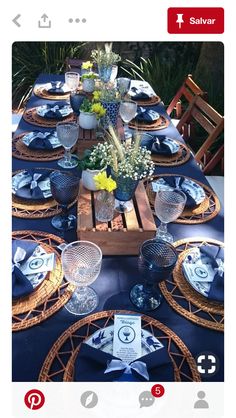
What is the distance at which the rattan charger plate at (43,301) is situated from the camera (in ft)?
2.48

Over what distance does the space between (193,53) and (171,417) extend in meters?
3.17

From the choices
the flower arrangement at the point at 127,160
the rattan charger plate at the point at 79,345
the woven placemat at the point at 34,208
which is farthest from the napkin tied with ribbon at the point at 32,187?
the rattan charger plate at the point at 79,345

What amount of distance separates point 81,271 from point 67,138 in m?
0.56

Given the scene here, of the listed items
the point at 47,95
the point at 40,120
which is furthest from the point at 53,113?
the point at 47,95

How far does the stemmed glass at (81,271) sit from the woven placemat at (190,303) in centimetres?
16

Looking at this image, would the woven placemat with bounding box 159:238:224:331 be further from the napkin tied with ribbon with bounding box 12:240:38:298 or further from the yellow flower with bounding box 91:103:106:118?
the yellow flower with bounding box 91:103:106:118

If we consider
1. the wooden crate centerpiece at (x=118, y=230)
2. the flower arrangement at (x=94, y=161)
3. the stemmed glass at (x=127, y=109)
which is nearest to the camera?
the wooden crate centerpiece at (x=118, y=230)

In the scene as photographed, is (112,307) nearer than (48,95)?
Yes

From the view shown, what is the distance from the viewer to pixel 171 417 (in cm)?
65

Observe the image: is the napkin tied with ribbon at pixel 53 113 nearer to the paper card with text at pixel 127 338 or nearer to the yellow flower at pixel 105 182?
the yellow flower at pixel 105 182

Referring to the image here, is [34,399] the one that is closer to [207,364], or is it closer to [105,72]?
[207,364]

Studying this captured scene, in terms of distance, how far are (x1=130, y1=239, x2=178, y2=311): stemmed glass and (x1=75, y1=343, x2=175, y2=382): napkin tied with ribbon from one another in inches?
5.2

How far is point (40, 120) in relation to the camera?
5.16 feet
